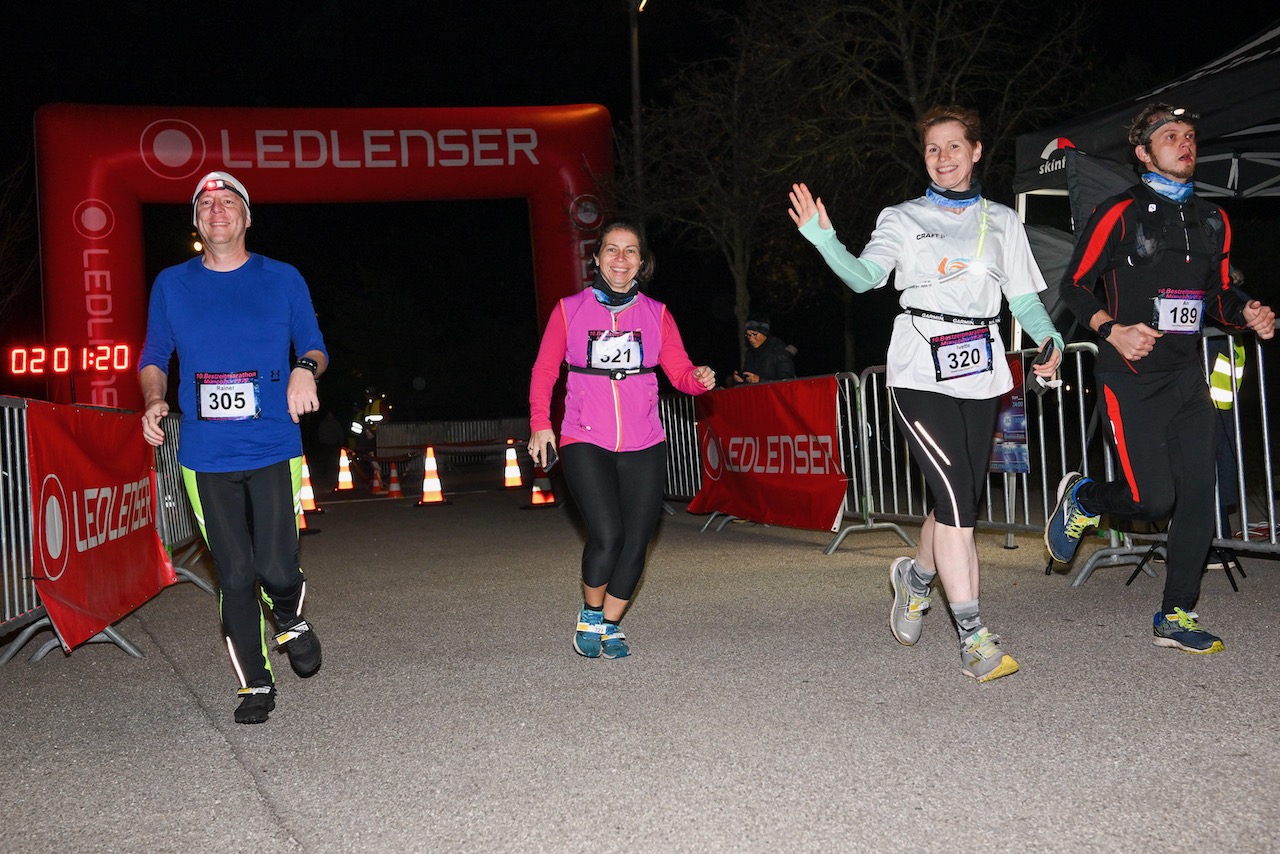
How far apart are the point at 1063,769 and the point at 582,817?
1.35 m

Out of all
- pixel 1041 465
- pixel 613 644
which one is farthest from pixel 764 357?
pixel 613 644

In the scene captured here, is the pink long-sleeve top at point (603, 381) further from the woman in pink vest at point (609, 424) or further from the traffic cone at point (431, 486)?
the traffic cone at point (431, 486)

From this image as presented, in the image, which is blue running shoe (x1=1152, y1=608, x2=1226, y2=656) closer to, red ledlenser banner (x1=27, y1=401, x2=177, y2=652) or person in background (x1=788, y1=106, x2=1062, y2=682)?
person in background (x1=788, y1=106, x2=1062, y2=682)

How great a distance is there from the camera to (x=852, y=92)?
50.2 feet


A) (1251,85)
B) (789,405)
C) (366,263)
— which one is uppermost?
(366,263)

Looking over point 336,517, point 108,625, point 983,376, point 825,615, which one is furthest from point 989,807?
point 336,517

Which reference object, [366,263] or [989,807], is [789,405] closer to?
[989,807]

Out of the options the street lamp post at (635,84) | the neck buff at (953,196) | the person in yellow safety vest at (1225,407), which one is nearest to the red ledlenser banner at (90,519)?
the neck buff at (953,196)

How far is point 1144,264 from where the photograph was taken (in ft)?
15.6

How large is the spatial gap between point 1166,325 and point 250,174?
14.4 m

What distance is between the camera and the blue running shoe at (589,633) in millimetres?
5156

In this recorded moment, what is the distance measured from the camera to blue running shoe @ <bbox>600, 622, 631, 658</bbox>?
5168 millimetres

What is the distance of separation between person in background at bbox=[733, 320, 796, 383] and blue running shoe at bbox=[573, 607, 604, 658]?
6689mm

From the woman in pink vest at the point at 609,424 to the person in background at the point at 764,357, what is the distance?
6.46 metres
